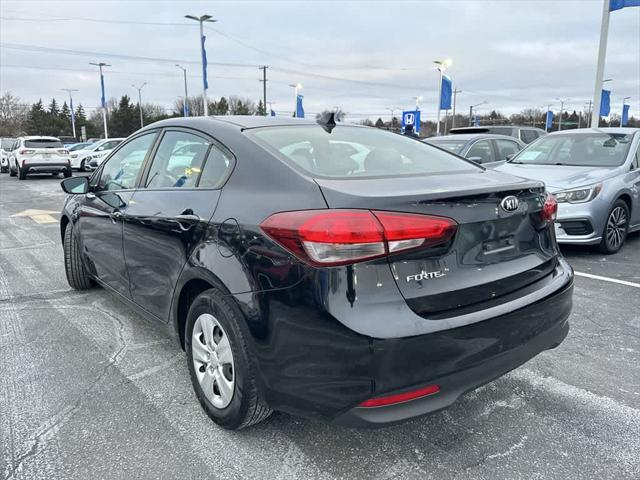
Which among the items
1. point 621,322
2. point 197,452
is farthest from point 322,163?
Result: point 621,322

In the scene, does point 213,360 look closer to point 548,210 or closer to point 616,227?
point 548,210

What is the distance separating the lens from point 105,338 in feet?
12.6

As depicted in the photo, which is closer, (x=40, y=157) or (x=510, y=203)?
(x=510, y=203)

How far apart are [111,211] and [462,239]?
2607 millimetres

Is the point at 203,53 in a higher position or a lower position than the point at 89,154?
higher

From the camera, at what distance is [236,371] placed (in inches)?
93.6

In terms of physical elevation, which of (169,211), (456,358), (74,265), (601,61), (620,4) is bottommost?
(74,265)

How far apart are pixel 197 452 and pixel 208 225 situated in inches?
43.3

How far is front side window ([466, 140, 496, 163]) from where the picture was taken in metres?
9.31

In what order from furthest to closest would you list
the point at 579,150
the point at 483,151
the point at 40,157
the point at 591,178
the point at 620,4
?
the point at 40,157
the point at 620,4
the point at 483,151
the point at 579,150
the point at 591,178

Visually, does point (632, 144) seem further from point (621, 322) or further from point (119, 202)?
point (119, 202)

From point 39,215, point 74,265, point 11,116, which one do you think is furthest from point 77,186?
point 11,116

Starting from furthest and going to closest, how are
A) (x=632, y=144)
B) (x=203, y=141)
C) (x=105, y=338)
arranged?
1. (x=632, y=144)
2. (x=105, y=338)
3. (x=203, y=141)

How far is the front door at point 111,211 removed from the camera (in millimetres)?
3566
